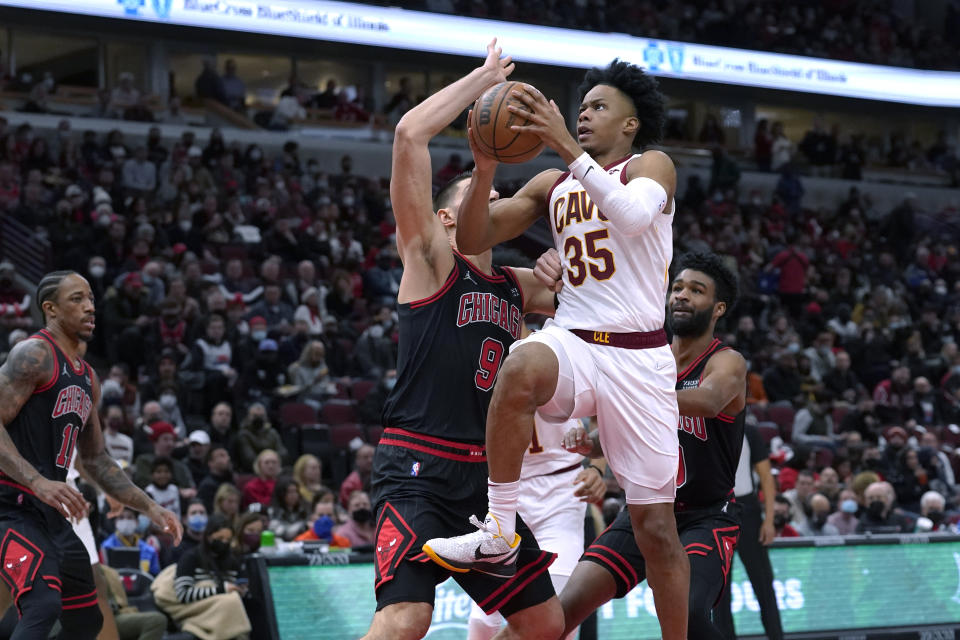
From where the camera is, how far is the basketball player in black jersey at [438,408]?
182 inches

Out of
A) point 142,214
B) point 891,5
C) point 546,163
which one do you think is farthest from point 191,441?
point 891,5

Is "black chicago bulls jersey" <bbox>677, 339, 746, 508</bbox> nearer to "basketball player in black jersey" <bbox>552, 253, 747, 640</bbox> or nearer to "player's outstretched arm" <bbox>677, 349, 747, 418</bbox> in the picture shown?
"basketball player in black jersey" <bbox>552, 253, 747, 640</bbox>

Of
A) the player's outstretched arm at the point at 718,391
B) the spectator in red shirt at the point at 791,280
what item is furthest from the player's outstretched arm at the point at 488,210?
the spectator in red shirt at the point at 791,280

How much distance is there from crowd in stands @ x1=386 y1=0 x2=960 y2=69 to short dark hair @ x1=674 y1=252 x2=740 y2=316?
18494 millimetres

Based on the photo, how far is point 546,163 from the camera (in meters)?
24.9

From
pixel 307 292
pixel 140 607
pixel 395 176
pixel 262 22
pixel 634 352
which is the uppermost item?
pixel 262 22

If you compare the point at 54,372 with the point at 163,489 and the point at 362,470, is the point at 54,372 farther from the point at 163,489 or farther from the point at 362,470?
the point at 362,470

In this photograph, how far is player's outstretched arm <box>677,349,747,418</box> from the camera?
5.53m

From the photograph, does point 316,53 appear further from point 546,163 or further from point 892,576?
point 892,576

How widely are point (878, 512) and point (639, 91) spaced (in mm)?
9359

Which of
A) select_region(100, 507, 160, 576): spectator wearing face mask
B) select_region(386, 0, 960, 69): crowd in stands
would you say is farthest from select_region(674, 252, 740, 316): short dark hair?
select_region(386, 0, 960, 69): crowd in stands

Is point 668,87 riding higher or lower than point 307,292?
higher

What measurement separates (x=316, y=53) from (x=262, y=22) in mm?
4284

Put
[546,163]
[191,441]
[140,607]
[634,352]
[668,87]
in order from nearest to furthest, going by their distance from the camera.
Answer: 1. [634,352]
2. [140,607]
3. [191,441]
4. [546,163]
5. [668,87]
